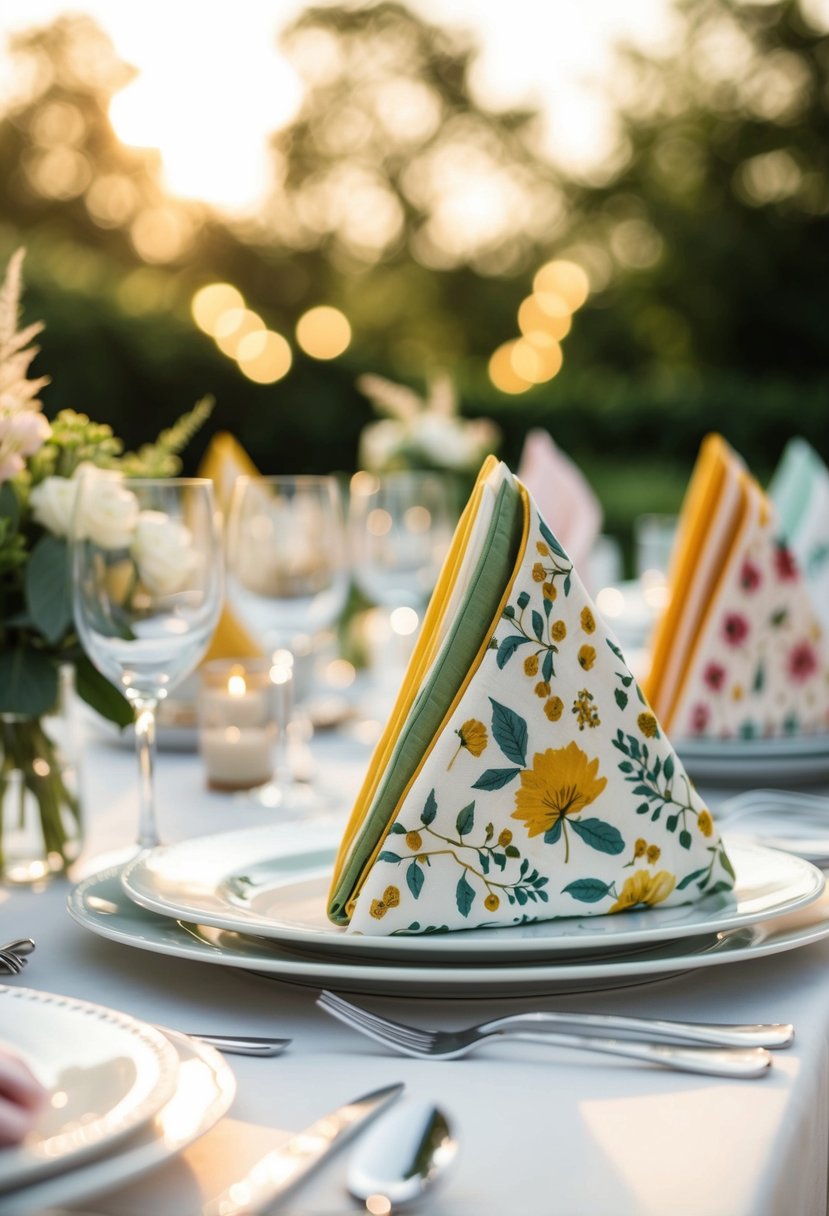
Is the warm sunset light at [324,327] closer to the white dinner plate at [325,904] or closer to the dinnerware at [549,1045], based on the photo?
the white dinner plate at [325,904]

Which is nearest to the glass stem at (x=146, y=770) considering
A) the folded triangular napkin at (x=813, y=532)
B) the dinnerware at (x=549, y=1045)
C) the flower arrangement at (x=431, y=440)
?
the dinnerware at (x=549, y=1045)

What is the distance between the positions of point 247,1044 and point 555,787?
26cm

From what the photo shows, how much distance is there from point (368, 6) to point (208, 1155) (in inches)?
968

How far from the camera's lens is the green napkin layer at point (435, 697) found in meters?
0.91

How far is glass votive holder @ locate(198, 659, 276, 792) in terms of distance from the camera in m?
1.62

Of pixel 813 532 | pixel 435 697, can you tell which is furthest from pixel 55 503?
pixel 813 532

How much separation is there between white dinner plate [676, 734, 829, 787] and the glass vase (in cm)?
65

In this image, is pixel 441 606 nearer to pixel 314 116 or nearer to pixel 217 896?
pixel 217 896

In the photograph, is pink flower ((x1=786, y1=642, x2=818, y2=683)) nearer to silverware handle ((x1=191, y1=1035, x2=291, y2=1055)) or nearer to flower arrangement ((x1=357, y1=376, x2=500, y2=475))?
silverware handle ((x1=191, y1=1035, x2=291, y2=1055))

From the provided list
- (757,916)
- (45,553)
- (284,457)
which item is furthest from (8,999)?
(284,457)

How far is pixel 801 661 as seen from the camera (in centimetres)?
155

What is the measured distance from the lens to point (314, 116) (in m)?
23.0

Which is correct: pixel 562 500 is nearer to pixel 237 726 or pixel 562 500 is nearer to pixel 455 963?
pixel 237 726

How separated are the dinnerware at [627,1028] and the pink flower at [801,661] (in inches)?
30.8
